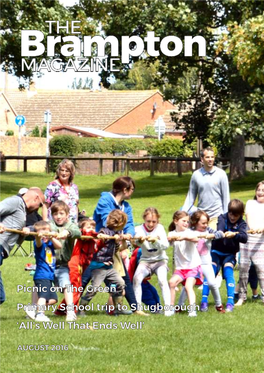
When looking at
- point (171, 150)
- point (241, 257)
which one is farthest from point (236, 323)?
point (171, 150)

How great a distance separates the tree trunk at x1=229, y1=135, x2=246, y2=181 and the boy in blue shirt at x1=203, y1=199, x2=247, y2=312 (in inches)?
1064

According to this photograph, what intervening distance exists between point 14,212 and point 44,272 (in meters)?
0.89

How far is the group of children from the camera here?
10.8m

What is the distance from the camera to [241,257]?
12.9 metres

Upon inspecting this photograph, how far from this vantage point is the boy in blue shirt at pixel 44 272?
10711mm

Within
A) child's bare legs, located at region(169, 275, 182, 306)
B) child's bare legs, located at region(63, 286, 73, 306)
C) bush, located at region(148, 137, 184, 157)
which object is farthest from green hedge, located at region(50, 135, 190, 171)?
child's bare legs, located at region(63, 286, 73, 306)

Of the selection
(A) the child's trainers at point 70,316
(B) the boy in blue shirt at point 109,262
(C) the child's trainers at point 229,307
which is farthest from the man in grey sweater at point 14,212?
(C) the child's trainers at point 229,307

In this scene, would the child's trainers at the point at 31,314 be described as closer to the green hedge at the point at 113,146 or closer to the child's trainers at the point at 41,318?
the child's trainers at the point at 41,318

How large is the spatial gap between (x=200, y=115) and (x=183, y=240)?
2858 centimetres

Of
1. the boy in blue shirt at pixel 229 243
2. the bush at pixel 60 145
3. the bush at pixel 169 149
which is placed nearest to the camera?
the boy in blue shirt at pixel 229 243

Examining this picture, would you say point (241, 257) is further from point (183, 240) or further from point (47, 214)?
point (47, 214)

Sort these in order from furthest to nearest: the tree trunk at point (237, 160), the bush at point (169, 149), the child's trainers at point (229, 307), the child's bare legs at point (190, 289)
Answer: the bush at point (169, 149)
the tree trunk at point (237, 160)
the child's trainers at point (229, 307)
the child's bare legs at point (190, 289)

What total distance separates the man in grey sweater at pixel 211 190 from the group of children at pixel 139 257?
115 cm

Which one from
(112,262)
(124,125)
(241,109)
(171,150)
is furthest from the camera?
(124,125)
